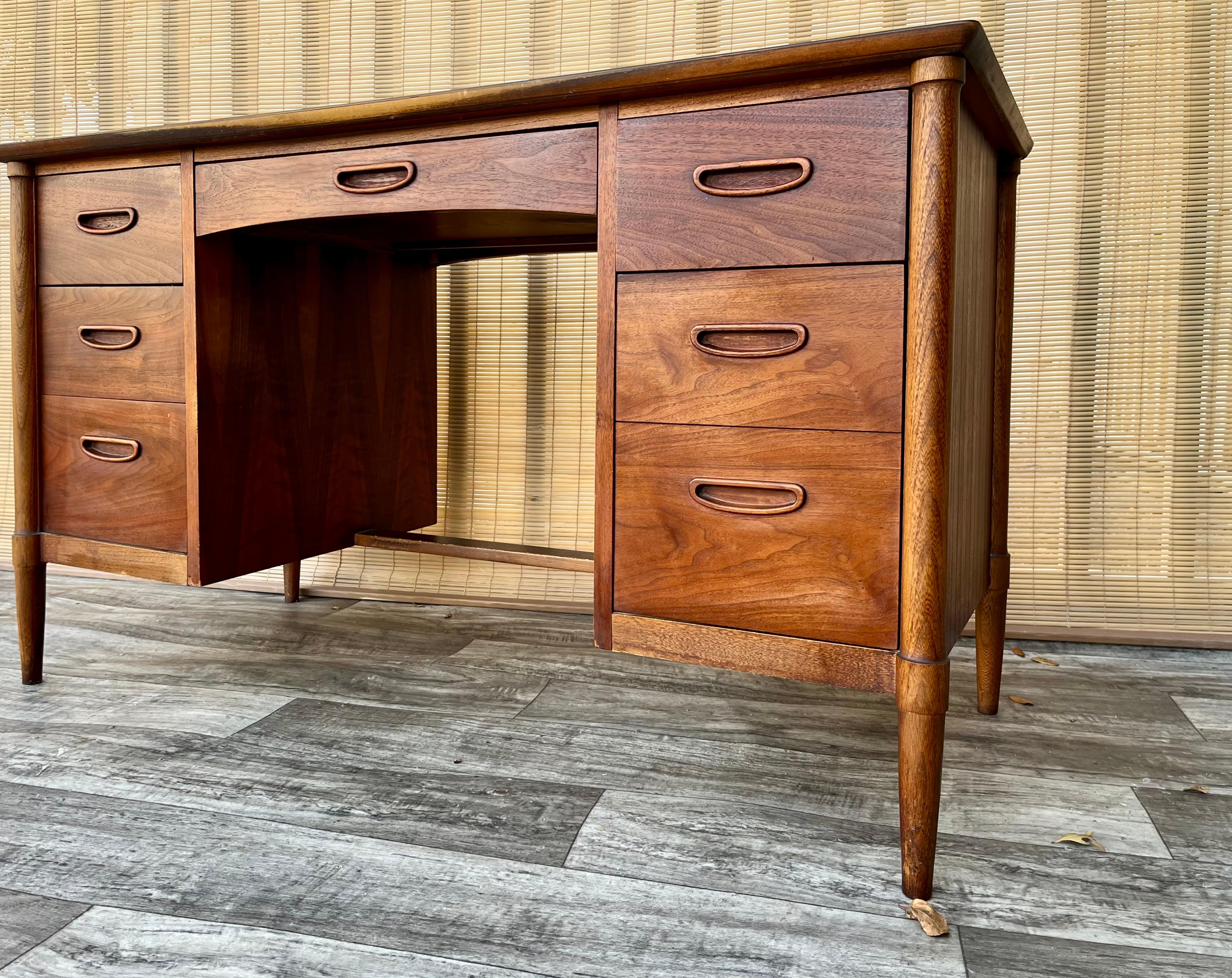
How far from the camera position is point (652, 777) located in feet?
3.79

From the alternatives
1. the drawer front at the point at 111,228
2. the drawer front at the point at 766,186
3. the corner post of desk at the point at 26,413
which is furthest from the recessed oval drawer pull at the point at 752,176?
the corner post of desk at the point at 26,413

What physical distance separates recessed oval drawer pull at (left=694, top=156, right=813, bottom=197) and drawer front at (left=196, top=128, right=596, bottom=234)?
139 millimetres

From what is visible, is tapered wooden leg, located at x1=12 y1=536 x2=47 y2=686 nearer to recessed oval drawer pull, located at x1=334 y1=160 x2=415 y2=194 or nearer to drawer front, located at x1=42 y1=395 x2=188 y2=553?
drawer front, located at x1=42 y1=395 x2=188 y2=553

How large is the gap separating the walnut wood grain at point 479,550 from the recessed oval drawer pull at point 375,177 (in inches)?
22.5

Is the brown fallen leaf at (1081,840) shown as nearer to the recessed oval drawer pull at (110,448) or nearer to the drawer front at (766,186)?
the drawer front at (766,186)

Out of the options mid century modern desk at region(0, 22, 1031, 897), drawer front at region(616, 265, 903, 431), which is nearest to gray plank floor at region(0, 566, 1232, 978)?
mid century modern desk at region(0, 22, 1031, 897)

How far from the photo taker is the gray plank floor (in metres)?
0.81

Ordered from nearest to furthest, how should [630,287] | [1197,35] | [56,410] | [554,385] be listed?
[630,287]
[56,410]
[1197,35]
[554,385]

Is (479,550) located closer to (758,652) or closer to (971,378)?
(758,652)

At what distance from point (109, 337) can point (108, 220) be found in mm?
169

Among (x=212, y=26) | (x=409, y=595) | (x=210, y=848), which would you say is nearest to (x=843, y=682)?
(x=210, y=848)

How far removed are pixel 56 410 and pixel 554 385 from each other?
895 millimetres

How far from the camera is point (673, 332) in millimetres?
1016

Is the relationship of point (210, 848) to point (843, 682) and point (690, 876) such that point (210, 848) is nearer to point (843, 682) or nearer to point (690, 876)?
point (690, 876)
